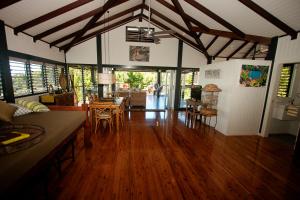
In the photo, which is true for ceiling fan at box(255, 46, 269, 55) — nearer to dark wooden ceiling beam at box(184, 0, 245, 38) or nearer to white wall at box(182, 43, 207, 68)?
white wall at box(182, 43, 207, 68)

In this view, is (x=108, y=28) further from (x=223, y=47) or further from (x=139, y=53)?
(x=223, y=47)

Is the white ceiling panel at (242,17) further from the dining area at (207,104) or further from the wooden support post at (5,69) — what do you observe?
the wooden support post at (5,69)

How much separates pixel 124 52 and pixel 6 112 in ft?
15.9

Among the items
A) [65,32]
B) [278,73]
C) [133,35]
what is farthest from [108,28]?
[278,73]

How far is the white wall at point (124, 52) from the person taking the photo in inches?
236

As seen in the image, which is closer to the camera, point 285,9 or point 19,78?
point 285,9

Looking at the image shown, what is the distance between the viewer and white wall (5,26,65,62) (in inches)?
126

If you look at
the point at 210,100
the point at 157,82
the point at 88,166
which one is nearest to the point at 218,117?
the point at 210,100

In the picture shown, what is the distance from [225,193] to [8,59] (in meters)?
5.00

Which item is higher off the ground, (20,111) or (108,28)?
(108,28)

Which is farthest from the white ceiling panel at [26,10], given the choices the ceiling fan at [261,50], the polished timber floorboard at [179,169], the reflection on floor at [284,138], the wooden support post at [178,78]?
the ceiling fan at [261,50]

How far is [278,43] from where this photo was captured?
11.7 ft

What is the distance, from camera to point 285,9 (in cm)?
269

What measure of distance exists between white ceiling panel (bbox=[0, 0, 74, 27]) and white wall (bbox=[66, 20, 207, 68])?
278 cm
